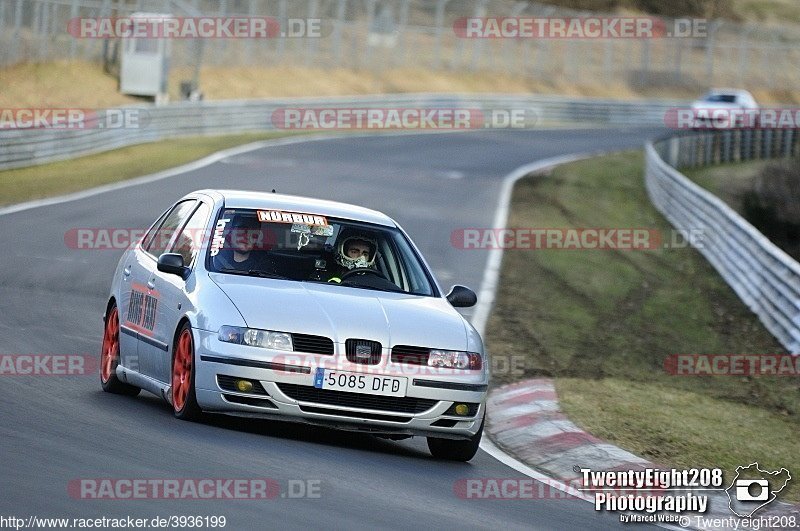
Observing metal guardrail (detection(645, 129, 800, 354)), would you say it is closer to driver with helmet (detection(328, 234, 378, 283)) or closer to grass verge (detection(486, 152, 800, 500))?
grass verge (detection(486, 152, 800, 500))

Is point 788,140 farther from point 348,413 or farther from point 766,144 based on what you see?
point 348,413

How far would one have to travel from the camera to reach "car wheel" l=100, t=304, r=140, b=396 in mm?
10133

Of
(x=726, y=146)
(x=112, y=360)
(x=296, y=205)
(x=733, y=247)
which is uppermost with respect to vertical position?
(x=296, y=205)

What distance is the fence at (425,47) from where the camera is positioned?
4106 centimetres

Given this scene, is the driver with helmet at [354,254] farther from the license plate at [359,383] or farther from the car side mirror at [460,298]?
the license plate at [359,383]

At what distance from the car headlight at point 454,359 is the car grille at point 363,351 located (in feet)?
1.17

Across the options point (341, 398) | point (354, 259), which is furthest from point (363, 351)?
point (354, 259)

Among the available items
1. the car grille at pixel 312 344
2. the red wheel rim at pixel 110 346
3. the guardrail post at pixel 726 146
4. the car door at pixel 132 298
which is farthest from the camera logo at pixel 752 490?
the guardrail post at pixel 726 146

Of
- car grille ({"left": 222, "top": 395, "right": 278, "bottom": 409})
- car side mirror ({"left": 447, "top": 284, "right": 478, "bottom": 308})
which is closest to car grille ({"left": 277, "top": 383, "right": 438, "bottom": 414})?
car grille ({"left": 222, "top": 395, "right": 278, "bottom": 409})

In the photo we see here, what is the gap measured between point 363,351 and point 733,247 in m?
13.6

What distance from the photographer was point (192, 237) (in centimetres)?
975

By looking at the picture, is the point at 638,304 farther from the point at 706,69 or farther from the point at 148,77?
the point at 706,69

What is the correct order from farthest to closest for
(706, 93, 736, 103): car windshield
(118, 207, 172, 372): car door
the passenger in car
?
(706, 93, 736, 103): car windshield < (118, 207, 172, 372): car door < the passenger in car

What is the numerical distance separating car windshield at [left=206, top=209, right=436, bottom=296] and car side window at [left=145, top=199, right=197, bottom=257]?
2.33 ft
